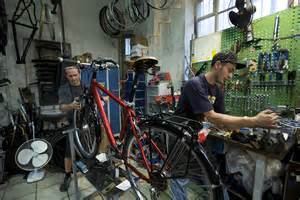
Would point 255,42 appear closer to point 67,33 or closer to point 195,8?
point 195,8

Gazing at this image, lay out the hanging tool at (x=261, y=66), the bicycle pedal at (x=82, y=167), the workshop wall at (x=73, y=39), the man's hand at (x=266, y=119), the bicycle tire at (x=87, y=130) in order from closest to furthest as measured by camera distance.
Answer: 1. the man's hand at (x=266, y=119)
2. the bicycle pedal at (x=82, y=167)
3. the bicycle tire at (x=87, y=130)
4. the hanging tool at (x=261, y=66)
5. the workshop wall at (x=73, y=39)

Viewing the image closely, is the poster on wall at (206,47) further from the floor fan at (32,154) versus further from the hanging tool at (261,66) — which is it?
the floor fan at (32,154)

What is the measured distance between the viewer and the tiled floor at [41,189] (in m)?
1.93

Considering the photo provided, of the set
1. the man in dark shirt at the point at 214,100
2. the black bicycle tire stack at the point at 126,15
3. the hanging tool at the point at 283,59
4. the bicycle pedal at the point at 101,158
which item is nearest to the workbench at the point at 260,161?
the man in dark shirt at the point at 214,100

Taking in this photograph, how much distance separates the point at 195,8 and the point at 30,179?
374 centimetres

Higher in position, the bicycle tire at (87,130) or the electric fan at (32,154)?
the bicycle tire at (87,130)

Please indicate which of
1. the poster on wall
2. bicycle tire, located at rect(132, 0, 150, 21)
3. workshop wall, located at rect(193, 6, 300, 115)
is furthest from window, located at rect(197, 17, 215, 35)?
bicycle tire, located at rect(132, 0, 150, 21)

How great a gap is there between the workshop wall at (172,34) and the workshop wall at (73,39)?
3.28ft

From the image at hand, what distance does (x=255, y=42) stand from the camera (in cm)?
204

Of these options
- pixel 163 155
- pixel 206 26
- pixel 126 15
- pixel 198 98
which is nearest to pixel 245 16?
pixel 206 26

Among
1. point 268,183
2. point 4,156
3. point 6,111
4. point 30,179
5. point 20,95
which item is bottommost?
point 30,179

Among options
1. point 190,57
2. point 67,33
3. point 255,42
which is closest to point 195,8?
point 190,57

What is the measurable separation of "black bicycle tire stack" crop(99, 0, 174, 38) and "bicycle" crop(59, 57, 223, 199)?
2.18 meters

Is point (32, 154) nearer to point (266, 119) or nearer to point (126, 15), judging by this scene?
point (266, 119)
